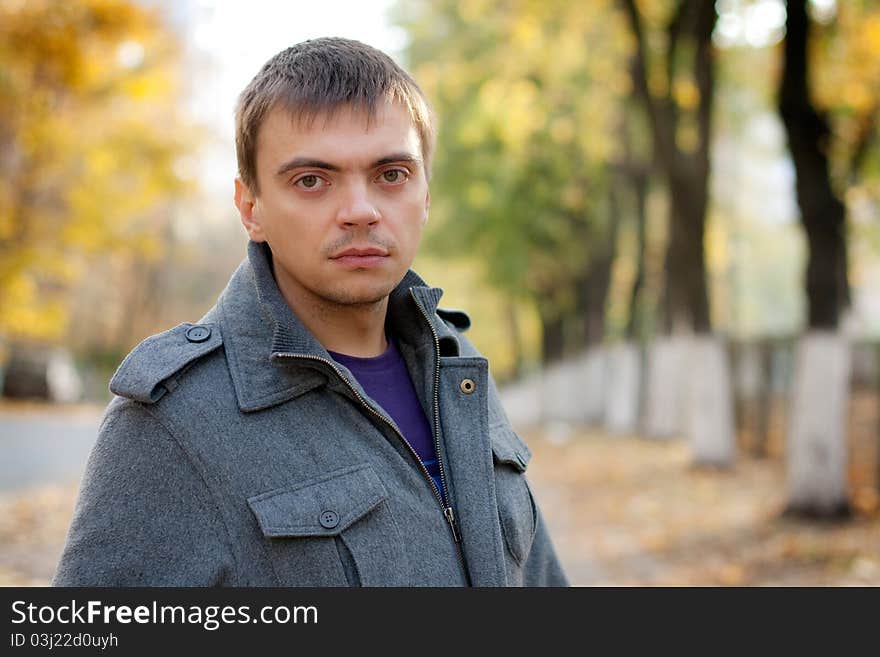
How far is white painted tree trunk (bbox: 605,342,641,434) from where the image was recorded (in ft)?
72.2

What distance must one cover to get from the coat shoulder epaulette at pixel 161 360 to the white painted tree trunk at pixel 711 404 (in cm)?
1328

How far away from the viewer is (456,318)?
2.92 metres

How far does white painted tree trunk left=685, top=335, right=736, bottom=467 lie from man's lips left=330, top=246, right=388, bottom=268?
42.8 feet

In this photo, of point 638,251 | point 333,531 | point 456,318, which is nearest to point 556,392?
point 638,251

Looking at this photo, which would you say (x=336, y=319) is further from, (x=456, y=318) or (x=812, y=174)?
(x=812, y=174)

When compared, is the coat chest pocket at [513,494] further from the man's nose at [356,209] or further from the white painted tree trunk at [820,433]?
the white painted tree trunk at [820,433]

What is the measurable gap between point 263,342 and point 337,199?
1.21 feet

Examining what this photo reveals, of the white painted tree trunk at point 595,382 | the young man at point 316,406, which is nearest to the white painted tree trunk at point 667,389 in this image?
the white painted tree trunk at point 595,382

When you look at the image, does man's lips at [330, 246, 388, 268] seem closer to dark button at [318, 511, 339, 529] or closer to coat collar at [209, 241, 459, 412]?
coat collar at [209, 241, 459, 412]

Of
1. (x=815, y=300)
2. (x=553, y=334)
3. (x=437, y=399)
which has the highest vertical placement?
(x=553, y=334)

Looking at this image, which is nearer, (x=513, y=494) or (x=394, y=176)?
(x=394, y=176)

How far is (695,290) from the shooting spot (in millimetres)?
15102

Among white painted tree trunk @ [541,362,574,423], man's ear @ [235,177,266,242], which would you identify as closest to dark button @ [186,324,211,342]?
man's ear @ [235,177,266,242]
